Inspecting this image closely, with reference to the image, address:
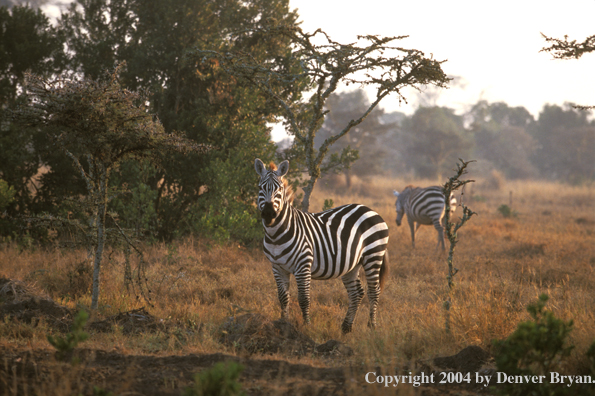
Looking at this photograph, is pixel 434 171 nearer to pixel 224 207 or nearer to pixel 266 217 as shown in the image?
pixel 224 207

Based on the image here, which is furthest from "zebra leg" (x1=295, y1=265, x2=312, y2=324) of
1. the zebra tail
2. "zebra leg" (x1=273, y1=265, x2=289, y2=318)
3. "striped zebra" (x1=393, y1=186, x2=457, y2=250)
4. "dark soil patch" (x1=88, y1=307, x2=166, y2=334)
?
"striped zebra" (x1=393, y1=186, x2=457, y2=250)

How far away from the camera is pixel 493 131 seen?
50.1 metres

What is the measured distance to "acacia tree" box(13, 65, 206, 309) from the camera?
542 cm

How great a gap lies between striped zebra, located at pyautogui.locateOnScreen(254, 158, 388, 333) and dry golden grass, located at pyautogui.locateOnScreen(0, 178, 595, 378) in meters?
0.48

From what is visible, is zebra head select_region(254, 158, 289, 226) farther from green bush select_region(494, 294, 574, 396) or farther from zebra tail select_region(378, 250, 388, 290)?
green bush select_region(494, 294, 574, 396)

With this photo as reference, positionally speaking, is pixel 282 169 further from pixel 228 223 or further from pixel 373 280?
pixel 228 223

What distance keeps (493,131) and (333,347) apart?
50.3 m

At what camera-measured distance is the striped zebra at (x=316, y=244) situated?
20.1 feet

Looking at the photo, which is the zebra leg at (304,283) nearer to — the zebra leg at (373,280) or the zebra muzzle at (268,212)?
the zebra muzzle at (268,212)

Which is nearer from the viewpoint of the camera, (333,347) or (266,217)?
(333,347)

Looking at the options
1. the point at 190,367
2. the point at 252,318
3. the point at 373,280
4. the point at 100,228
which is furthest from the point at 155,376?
the point at 373,280

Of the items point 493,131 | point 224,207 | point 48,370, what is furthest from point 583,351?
point 493,131

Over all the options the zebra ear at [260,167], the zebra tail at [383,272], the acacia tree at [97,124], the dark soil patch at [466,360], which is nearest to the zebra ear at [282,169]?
the zebra ear at [260,167]

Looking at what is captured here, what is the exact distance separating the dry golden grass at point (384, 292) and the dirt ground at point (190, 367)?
278 mm
